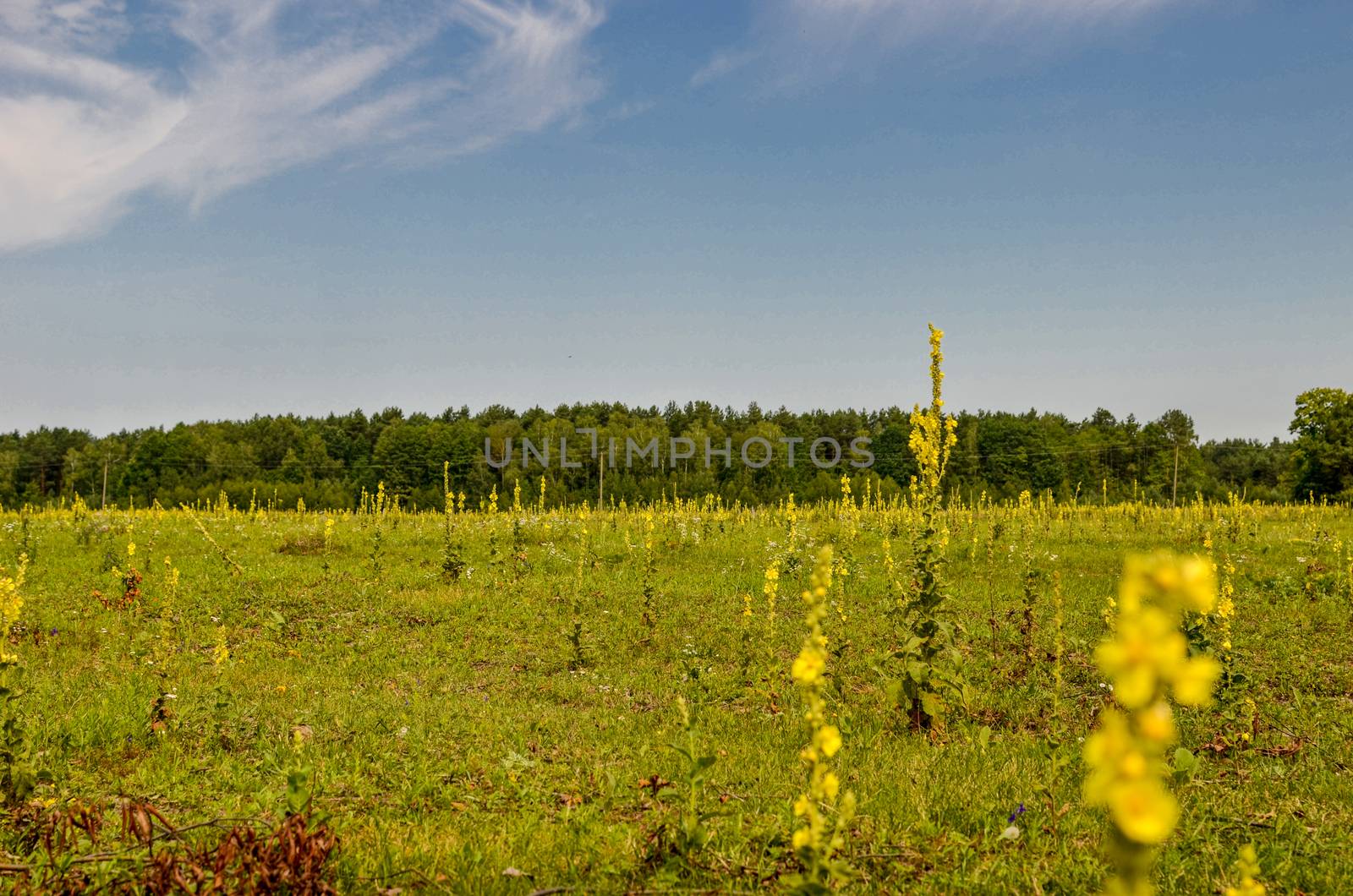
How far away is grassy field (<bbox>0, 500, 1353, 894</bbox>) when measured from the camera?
13.0 ft

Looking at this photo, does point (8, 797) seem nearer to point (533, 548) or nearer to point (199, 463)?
point (533, 548)

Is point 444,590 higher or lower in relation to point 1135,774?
lower

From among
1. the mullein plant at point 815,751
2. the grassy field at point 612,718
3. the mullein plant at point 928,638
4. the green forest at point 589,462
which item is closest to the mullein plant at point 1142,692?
the mullein plant at point 815,751

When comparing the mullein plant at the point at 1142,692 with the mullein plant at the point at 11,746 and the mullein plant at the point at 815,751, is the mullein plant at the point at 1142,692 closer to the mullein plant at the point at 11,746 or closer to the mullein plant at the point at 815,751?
the mullein plant at the point at 815,751

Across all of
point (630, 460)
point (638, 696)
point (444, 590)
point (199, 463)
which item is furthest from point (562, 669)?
point (199, 463)

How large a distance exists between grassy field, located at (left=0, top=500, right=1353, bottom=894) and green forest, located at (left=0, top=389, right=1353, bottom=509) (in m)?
42.5

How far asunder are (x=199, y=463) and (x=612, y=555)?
244ft

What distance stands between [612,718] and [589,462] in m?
71.1

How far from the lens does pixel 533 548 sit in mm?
17031

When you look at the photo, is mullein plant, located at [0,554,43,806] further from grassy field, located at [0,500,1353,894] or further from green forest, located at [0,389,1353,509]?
green forest, located at [0,389,1353,509]

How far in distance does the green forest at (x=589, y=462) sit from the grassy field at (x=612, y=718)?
42.5 metres

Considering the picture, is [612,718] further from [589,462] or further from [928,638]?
[589,462]

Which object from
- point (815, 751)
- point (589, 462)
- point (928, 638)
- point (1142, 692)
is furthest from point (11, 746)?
point (589, 462)

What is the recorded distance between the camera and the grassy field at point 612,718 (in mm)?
3977
